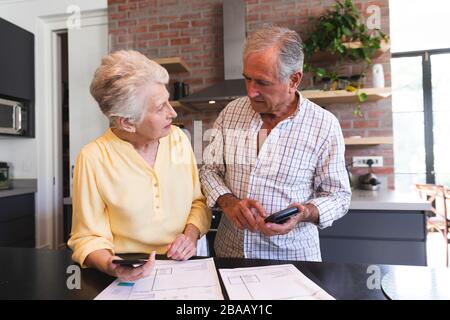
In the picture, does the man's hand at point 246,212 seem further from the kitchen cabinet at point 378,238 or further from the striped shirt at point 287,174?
the kitchen cabinet at point 378,238

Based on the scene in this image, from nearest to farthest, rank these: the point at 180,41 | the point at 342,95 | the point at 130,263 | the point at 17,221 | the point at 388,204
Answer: the point at 130,263, the point at 388,204, the point at 342,95, the point at 17,221, the point at 180,41

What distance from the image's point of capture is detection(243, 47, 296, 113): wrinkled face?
2.59ft

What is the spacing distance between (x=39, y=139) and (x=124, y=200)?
7.50 ft

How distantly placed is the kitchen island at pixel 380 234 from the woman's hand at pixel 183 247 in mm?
1123

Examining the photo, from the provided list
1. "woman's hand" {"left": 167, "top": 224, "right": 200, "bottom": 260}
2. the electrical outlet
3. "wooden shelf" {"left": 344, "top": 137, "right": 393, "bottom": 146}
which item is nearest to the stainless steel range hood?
"wooden shelf" {"left": 344, "top": 137, "right": 393, "bottom": 146}

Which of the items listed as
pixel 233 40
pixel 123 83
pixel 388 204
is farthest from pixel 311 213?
pixel 233 40

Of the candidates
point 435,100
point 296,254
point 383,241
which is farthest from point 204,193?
point 435,100

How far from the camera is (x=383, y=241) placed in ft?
5.29

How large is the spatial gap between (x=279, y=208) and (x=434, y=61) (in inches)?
138

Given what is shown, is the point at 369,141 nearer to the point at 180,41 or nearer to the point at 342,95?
the point at 342,95

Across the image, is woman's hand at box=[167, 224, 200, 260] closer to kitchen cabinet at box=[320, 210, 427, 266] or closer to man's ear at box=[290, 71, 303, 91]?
man's ear at box=[290, 71, 303, 91]

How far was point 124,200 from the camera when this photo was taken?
729 mm

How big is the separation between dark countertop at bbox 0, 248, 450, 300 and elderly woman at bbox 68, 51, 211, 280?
A: 5 centimetres

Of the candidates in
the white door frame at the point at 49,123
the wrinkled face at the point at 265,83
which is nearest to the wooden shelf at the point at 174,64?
the white door frame at the point at 49,123
